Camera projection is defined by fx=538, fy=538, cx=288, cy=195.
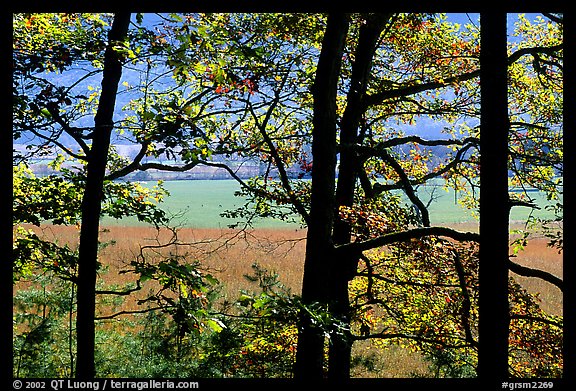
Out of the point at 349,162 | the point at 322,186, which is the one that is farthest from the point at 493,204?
the point at 349,162

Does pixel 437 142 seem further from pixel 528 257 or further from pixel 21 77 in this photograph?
pixel 528 257

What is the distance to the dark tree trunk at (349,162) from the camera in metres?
5.22

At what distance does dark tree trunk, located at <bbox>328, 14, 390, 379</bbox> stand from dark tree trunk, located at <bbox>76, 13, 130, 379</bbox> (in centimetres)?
235

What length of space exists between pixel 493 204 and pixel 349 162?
3648 millimetres

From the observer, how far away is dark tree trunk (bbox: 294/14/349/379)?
12.1ft

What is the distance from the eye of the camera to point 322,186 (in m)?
3.88

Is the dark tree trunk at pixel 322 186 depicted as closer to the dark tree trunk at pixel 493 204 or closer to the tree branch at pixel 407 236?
the tree branch at pixel 407 236

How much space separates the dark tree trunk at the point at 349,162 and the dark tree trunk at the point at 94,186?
2.35 meters

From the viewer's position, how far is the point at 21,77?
3.33 m

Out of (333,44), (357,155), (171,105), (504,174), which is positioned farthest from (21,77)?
(357,155)
